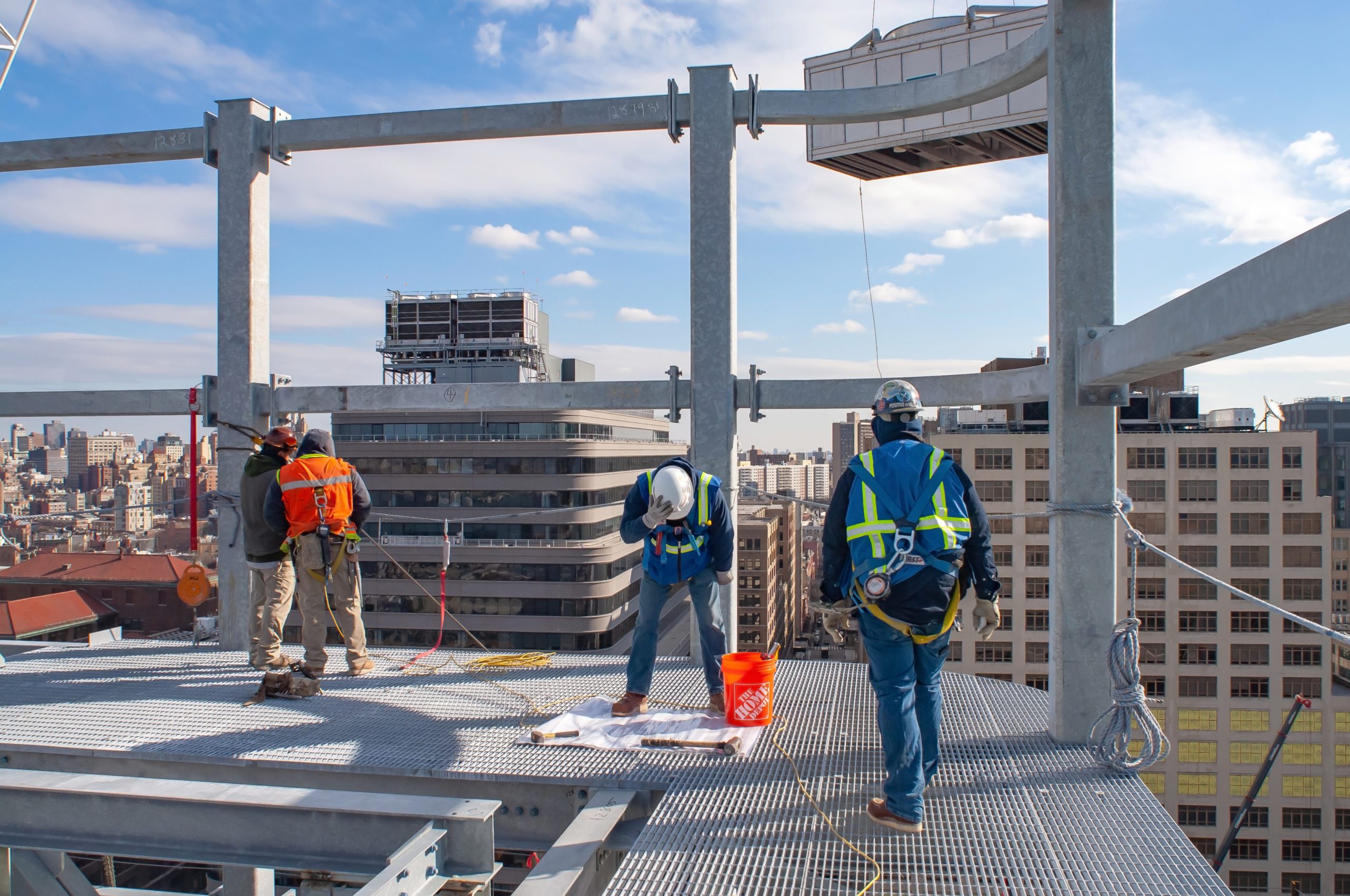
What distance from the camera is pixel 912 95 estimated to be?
5348 millimetres

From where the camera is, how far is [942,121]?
771 centimetres

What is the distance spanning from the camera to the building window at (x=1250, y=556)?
202 feet

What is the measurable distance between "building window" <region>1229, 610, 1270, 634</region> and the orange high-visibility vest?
73.6m

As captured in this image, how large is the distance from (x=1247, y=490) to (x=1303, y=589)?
912 cm

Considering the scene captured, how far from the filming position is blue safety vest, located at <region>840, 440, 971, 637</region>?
3.25 m

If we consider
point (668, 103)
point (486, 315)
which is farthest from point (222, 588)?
point (486, 315)

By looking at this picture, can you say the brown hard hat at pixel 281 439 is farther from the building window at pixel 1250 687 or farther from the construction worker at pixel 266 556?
the building window at pixel 1250 687

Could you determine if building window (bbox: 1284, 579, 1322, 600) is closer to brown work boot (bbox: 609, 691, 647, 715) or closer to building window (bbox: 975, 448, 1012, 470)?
building window (bbox: 975, 448, 1012, 470)

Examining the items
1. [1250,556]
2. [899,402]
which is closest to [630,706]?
[899,402]

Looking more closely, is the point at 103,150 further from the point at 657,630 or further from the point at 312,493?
the point at 657,630

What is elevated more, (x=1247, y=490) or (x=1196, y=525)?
(x=1247, y=490)

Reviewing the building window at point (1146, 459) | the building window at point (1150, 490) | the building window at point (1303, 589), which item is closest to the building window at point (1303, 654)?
the building window at point (1303, 589)

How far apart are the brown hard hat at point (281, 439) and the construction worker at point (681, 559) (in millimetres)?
2581

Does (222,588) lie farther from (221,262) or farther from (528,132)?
(528,132)
